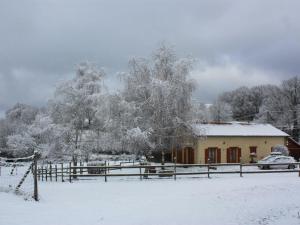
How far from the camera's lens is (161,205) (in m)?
14.2

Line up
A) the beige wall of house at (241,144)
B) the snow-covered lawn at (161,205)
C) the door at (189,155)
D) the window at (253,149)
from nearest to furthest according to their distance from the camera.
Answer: the snow-covered lawn at (161,205)
the beige wall of house at (241,144)
the door at (189,155)
the window at (253,149)

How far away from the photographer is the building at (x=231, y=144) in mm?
36406

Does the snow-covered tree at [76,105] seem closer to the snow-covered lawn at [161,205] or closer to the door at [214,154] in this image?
the door at [214,154]

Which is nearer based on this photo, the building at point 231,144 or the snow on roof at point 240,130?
the building at point 231,144

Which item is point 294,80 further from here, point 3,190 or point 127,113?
point 3,190

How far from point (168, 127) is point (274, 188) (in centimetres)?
1116

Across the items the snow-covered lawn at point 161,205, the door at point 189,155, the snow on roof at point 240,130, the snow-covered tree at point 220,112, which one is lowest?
the snow-covered lawn at point 161,205

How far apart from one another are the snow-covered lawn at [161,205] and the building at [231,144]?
16447 mm

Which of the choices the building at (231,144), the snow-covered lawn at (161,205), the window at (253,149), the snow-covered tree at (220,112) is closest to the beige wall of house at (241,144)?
the building at (231,144)

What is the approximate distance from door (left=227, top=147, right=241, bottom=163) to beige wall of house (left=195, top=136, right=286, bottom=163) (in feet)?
1.08

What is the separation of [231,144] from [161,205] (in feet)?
81.0

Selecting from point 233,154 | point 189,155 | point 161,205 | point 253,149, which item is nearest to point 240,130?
point 253,149

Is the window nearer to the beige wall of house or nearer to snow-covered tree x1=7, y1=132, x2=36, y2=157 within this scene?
the beige wall of house

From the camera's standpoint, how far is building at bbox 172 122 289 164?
119ft
